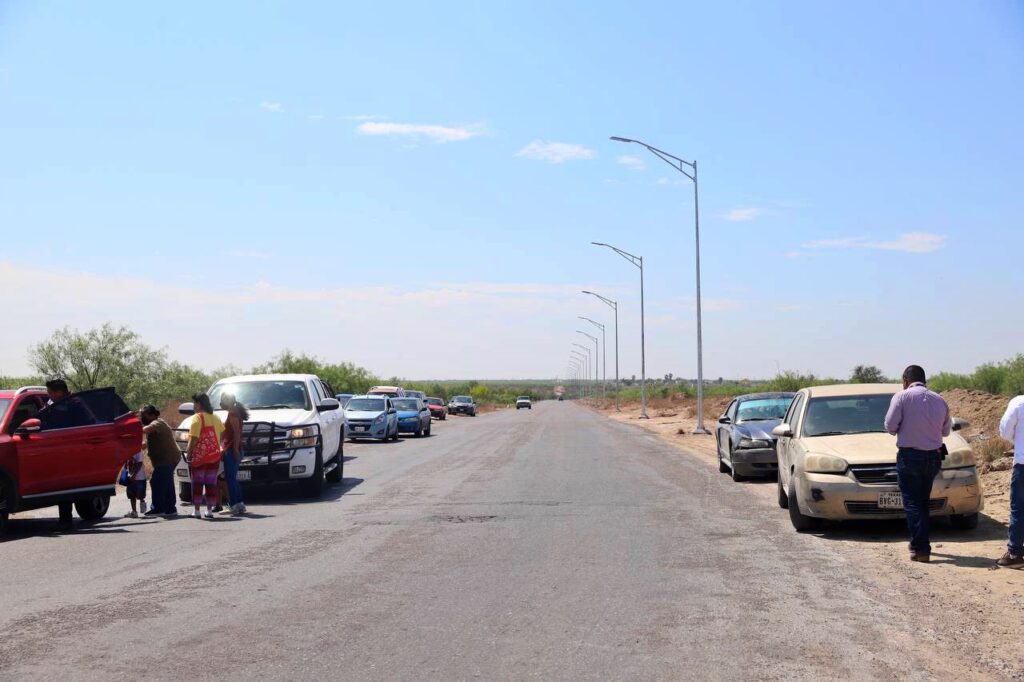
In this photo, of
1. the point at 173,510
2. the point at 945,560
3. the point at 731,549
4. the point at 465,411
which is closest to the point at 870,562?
the point at 945,560

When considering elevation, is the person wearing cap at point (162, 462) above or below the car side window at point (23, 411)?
below

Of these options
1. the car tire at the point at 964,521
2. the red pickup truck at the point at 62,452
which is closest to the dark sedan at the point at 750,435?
the car tire at the point at 964,521

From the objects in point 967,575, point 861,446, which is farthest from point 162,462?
point 967,575

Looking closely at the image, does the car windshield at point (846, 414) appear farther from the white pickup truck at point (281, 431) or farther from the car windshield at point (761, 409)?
the white pickup truck at point (281, 431)

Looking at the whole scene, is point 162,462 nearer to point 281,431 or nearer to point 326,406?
point 281,431

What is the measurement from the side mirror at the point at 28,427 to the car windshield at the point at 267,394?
494 cm

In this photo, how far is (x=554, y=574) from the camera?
9.55 m

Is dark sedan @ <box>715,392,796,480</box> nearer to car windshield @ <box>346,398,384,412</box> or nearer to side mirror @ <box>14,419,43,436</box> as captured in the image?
side mirror @ <box>14,419,43,436</box>

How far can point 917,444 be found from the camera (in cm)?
1035

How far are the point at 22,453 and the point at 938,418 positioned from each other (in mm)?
10401

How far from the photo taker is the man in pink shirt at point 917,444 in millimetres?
10312

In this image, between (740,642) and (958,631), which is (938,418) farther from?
(740,642)

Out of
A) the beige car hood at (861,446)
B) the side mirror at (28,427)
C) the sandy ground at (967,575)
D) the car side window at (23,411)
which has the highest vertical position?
the car side window at (23,411)

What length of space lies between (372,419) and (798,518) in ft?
83.3
